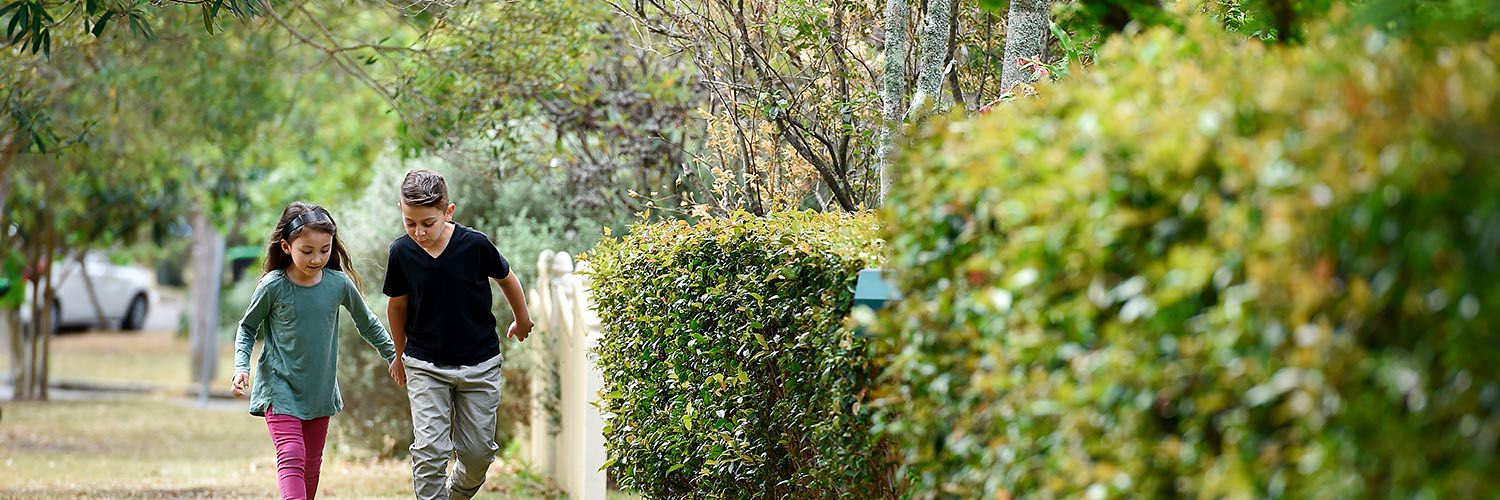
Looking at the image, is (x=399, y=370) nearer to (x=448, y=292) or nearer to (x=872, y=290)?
(x=448, y=292)

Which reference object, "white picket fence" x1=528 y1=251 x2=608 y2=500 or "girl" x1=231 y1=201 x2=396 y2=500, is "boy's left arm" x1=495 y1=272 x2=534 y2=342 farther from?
"girl" x1=231 y1=201 x2=396 y2=500

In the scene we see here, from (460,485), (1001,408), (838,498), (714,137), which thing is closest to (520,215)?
(714,137)

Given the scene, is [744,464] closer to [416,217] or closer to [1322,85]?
[416,217]

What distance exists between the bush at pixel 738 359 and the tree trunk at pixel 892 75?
817 mm

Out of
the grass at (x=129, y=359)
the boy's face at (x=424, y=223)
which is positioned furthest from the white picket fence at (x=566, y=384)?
the grass at (x=129, y=359)

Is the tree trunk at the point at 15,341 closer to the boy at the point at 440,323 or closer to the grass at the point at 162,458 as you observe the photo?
the grass at the point at 162,458

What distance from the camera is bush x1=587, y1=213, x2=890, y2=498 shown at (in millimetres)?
4070

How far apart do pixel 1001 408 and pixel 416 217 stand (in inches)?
147

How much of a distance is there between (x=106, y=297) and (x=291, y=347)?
83.5ft

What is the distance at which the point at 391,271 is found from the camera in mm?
6137

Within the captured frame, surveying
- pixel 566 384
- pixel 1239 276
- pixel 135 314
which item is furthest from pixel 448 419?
pixel 135 314

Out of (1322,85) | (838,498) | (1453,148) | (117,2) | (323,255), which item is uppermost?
(117,2)

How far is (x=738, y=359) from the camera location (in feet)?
16.4

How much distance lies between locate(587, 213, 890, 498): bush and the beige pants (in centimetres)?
49
